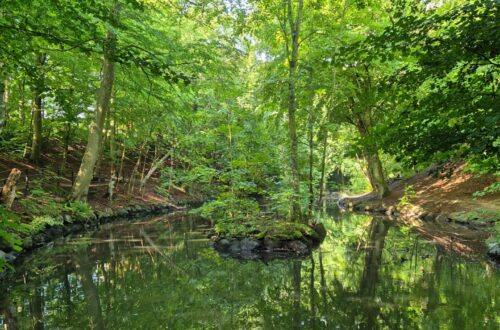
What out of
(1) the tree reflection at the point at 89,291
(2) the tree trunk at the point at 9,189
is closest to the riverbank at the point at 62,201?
(2) the tree trunk at the point at 9,189

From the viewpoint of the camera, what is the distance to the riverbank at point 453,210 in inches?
434

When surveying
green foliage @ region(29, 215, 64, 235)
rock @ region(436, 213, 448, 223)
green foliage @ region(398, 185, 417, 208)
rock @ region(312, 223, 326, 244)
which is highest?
green foliage @ region(398, 185, 417, 208)

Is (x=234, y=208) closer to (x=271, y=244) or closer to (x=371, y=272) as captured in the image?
(x=271, y=244)

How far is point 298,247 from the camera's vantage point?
33.7 ft

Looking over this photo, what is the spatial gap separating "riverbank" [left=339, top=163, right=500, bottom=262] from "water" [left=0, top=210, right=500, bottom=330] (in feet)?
4.93

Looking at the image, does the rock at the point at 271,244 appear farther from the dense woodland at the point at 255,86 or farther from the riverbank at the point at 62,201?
the riverbank at the point at 62,201

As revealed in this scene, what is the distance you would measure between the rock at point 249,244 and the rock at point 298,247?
0.90 meters

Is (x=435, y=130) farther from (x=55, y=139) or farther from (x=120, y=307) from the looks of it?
(x=55, y=139)

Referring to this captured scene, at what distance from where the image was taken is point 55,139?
2375 centimetres

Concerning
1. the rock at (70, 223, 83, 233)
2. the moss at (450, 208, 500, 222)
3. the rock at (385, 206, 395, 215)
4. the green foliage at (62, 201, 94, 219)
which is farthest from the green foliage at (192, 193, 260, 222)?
the rock at (385, 206, 395, 215)

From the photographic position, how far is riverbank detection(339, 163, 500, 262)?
11035 mm

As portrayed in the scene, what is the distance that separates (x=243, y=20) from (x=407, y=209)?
14.0m

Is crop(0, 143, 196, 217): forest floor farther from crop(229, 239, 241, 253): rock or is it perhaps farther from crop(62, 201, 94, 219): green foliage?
crop(229, 239, 241, 253): rock

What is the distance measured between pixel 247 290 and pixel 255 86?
270 inches
